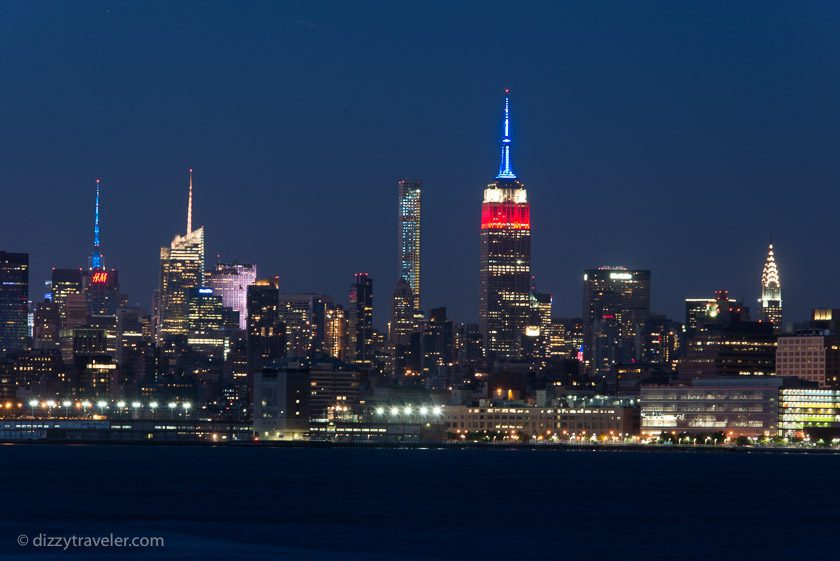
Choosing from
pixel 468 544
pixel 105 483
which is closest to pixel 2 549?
pixel 468 544

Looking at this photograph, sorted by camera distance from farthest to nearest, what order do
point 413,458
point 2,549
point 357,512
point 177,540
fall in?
1. point 413,458
2. point 357,512
3. point 177,540
4. point 2,549

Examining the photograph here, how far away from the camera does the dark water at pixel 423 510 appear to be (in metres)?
81.4

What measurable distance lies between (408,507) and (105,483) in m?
28.5

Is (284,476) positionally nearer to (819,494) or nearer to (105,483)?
(105,483)

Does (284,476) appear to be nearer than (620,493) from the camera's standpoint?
No

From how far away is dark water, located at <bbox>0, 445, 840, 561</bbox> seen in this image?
81.4 meters

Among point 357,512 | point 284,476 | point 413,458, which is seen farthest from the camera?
point 413,458

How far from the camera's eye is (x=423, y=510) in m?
103

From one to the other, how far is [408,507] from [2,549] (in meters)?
34.9

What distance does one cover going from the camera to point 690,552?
81.9 metres

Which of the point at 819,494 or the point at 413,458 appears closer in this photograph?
the point at 819,494

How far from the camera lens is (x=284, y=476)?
453ft

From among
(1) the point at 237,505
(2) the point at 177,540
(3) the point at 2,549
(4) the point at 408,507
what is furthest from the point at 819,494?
(3) the point at 2,549

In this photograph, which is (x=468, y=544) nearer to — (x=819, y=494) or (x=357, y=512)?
(x=357, y=512)
